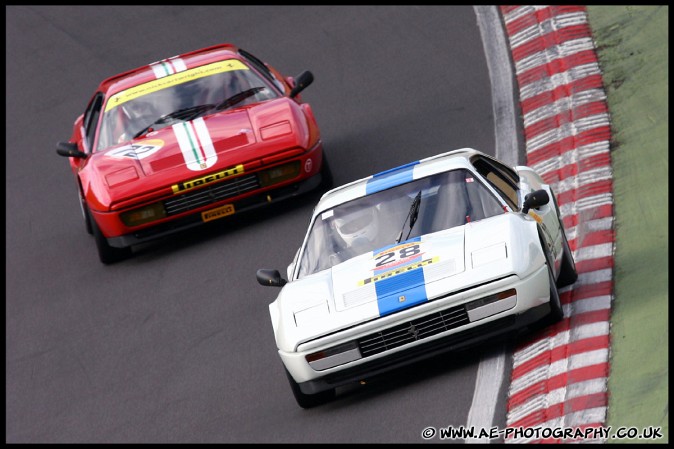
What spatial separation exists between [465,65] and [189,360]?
6419mm

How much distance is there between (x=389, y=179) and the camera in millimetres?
10094

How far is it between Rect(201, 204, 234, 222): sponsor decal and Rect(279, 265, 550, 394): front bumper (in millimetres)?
4331

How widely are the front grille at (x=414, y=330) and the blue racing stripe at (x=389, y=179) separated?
1487mm

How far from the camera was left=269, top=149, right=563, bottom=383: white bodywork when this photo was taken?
8.69 metres

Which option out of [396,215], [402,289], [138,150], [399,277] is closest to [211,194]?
[138,150]

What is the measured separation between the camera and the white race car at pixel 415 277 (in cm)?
870

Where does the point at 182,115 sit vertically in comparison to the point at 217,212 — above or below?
above

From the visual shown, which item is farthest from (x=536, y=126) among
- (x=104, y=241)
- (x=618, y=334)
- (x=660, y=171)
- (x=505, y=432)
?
(x=505, y=432)

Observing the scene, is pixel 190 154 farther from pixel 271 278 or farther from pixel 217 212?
pixel 271 278

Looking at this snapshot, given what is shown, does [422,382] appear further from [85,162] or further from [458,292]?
[85,162]

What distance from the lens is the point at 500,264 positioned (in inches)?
345

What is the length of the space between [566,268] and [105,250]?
16.6ft

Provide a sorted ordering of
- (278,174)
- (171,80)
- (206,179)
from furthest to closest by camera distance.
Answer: (171,80) → (278,174) → (206,179)

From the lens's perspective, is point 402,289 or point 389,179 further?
point 389,179
